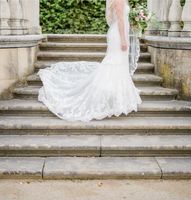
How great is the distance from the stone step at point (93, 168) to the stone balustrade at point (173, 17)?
7.10 ft

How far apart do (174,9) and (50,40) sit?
8.34ft

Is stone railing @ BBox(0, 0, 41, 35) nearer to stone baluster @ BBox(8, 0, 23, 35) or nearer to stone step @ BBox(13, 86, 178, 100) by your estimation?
stone baluster @ BBox(8, 0, 23, 35)

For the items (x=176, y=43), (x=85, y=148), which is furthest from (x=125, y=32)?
(x=85, y=148)

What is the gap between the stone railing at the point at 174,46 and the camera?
19.6 feet

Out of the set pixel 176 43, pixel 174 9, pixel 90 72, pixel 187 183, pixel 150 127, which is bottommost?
pixel 187 183

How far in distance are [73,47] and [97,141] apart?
105 inches

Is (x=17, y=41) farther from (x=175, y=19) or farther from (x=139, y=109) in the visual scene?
(x=175, y=19)

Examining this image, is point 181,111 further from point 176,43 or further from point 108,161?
point 108,161

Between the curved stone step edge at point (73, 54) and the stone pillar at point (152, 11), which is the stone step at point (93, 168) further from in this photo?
the stone pillar at point (152, 11)

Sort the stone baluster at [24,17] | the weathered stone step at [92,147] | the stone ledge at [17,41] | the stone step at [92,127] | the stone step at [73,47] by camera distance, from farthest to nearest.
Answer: the stone step at [73,47] → the stone baluster at [24,17] → the stone ledge at [17,41] → the stone step at [92,127] → the weathered stone step at [92,147]

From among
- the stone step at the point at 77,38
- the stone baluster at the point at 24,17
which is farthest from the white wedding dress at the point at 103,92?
the stone step at the point at 77,38

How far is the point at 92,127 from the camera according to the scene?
536 cm

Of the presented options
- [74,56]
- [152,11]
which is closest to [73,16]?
[74,56]

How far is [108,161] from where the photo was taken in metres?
4.89
